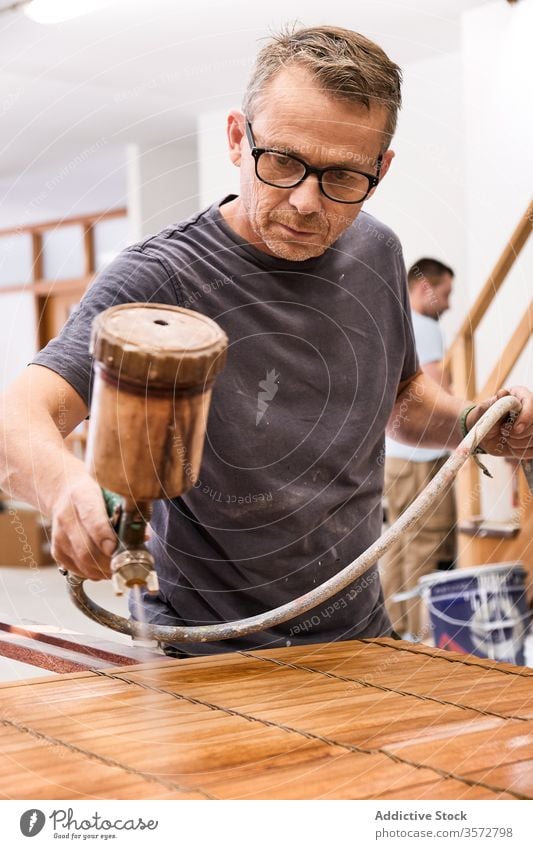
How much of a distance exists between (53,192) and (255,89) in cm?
22

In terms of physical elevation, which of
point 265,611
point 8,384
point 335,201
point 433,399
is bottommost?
point 265,611

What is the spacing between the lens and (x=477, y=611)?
207 cm

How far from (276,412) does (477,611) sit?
54.7 inches

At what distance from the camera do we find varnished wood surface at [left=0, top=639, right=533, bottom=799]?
61 cm

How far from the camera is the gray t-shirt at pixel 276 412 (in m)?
0.71

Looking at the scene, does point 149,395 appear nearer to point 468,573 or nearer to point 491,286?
point 491,286

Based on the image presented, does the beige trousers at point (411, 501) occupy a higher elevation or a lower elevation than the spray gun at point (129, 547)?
lower

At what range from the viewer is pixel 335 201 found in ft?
2.48

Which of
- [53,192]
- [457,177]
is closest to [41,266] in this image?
[53,192]

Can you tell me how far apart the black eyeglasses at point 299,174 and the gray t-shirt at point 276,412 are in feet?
0.18

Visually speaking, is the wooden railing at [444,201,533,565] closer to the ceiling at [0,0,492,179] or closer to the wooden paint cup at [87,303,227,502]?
the ceiling at [0,0,492,179]

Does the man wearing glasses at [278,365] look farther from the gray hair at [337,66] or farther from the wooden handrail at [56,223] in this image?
the wooden handrail at [56,223]

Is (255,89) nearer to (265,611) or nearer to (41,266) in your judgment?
(41,266)

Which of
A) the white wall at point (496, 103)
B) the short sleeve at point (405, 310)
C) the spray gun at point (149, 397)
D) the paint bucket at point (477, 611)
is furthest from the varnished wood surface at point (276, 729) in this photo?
the paint bucket at point (477, 611)
